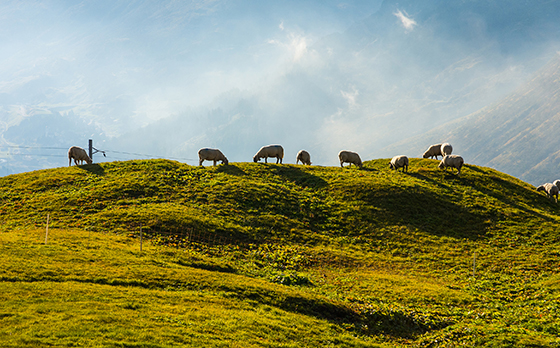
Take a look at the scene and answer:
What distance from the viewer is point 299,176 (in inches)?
2015

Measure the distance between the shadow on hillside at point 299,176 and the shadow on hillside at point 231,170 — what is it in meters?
4.65

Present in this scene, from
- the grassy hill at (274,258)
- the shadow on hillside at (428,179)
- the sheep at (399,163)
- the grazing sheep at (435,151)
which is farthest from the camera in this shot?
the grazing sheep at (435,151)

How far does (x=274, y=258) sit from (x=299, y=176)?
71.1 feet

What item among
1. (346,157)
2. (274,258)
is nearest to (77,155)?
(274,258)

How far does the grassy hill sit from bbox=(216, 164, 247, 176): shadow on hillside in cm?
50

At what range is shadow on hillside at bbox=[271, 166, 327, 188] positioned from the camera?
49.0 meters

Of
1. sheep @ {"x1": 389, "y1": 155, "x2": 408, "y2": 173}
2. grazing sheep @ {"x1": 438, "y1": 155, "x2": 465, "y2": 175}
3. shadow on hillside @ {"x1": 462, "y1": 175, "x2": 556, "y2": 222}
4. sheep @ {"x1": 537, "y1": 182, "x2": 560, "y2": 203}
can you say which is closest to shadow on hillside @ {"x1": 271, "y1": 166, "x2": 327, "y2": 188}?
sheep @ {"x1": 389, "y1": 155, "x2": 408, "y2": 173}

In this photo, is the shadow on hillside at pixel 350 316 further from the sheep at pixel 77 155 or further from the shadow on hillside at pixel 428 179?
the sheep at pixel 77 155

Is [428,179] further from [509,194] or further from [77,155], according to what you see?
[77,155]

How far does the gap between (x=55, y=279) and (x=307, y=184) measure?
3282 cm

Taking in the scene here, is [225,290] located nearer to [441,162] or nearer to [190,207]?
[190,207]

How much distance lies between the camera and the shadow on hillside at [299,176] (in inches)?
1929

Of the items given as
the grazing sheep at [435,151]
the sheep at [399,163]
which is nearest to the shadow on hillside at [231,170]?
the sheep at [399,163]

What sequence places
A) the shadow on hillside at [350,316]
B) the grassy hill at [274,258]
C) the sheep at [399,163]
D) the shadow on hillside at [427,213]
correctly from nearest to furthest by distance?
the grassy hill at [274,258] < the shadow on hillside at [350,316] < the shadow on hillside at [427,213] < the sheep at [399,163]
